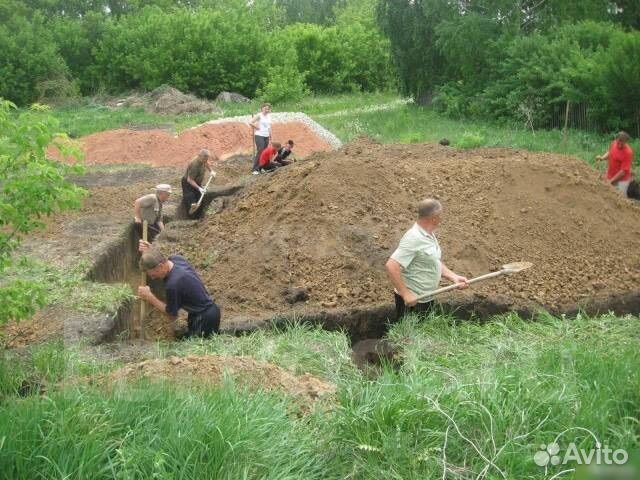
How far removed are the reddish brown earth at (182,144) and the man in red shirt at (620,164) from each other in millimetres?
9114

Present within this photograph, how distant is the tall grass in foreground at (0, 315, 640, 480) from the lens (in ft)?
11.2

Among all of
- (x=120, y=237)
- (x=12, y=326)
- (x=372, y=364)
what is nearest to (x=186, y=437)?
(x=372, y=364)

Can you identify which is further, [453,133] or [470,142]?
[453,133]

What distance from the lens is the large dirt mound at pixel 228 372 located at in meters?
4.62

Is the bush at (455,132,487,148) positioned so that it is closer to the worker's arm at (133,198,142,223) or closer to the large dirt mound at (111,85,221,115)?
the worker's arm at (133,198,142,223)

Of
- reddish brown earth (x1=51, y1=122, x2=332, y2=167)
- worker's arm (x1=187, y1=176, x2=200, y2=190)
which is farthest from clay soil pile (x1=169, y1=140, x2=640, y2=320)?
reddish brown earth (x1=51, y1=122, x2=332, y2=167)

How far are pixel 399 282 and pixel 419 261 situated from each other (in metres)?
0.33

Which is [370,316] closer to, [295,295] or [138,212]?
[295,295]

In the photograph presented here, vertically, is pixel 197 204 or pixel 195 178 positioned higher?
pixel 195 178

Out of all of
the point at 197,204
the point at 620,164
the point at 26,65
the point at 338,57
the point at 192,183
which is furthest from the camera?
the point at 338,57

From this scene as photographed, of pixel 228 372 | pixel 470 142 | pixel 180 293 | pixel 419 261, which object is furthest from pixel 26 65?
pixel 228 372

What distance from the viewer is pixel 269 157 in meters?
14.8

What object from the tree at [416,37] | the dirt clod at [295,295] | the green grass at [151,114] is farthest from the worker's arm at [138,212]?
the tree at [416,37]

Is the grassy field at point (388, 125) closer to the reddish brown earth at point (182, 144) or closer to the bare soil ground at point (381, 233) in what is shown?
the reddish brown earth at point (182, 144)
